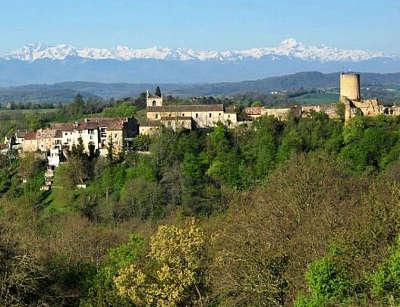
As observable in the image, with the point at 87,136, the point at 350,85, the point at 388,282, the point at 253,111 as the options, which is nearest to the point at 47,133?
the point at 87,136

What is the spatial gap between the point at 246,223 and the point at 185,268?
219cm

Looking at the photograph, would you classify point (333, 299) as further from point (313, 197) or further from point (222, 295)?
Result: point (313, 197)

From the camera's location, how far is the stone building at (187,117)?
5934 centimetres

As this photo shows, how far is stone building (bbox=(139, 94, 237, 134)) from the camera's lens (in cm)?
5934

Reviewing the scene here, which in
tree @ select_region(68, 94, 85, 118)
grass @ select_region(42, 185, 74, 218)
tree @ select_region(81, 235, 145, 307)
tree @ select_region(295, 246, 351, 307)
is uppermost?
tree @ select_region(68, 94, 85, 118)

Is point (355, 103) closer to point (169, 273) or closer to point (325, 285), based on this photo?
point (169, 273)

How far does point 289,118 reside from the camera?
57.0 m

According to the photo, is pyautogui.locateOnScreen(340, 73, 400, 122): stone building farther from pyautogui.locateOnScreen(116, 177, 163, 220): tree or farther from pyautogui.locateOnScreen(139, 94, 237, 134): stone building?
pyautogui.locateOnScreen(116, 177, 163, 220): tree

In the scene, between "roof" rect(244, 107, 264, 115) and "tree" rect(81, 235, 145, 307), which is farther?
"roof" rect(244, 107, 264, 115)

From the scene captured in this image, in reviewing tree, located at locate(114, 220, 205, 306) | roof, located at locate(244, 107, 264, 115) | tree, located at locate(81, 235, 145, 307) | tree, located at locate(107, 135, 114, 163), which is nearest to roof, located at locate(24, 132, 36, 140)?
tree, located at locate(107, 135, 114, 163)

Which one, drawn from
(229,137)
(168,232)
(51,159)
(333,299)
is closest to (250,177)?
(229,137)

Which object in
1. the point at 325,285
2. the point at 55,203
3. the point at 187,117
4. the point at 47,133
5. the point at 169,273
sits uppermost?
the point at 187,117

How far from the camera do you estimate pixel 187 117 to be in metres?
60.3

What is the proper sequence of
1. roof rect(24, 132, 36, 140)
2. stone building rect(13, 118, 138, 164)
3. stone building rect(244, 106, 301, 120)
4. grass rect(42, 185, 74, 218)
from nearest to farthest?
grass rect(42, 185, 74, 218) < stone building rect(244, 106, 301, 120) < stone building rect(13, 118, 138, 164) < roof rect(24, 132, 36, 140)
